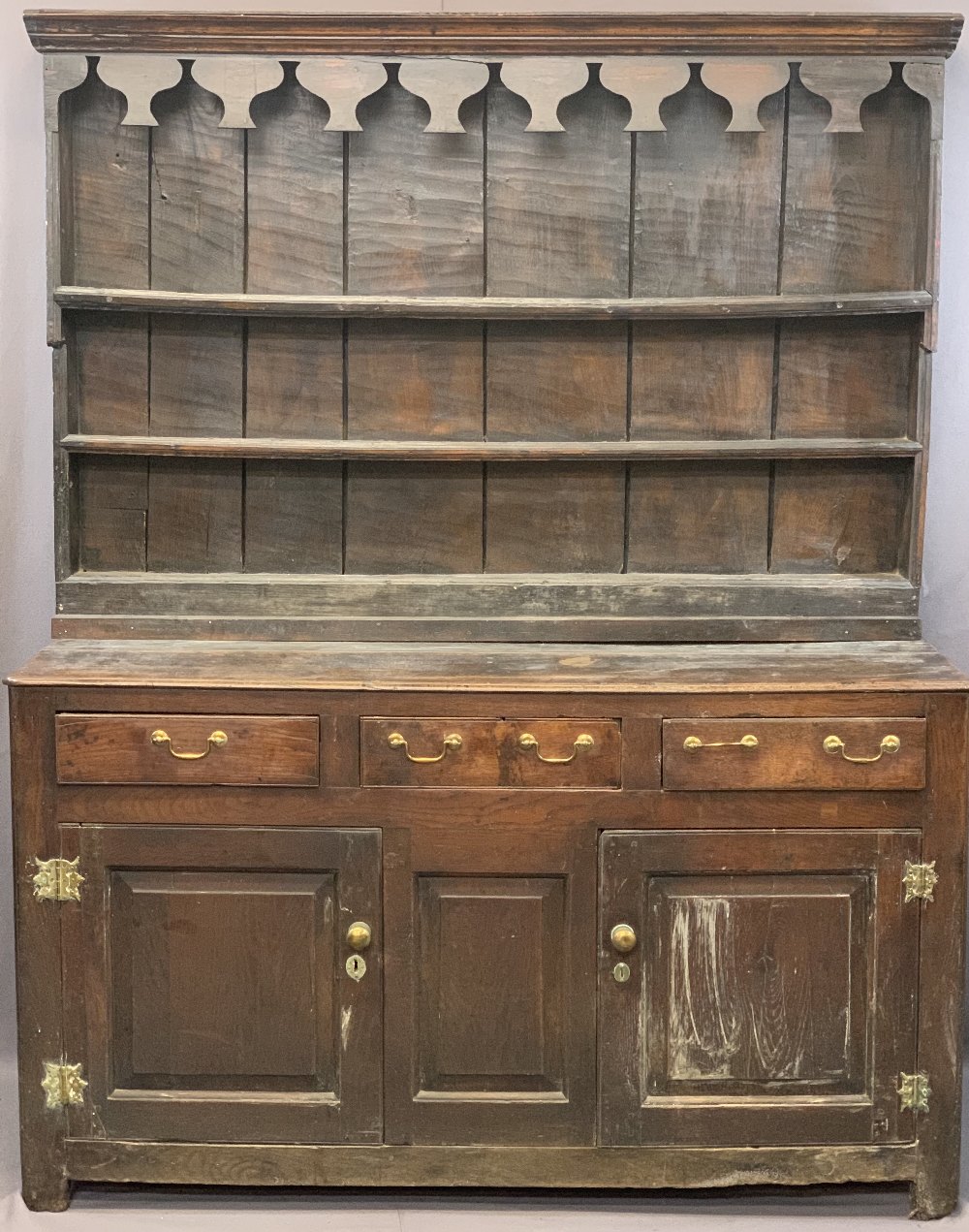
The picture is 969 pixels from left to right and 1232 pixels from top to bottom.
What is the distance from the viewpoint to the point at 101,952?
8.19 ft

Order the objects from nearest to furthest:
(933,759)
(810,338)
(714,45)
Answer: (933,759) → (714,45) → (810,338)

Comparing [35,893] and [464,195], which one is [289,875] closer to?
[35,893]

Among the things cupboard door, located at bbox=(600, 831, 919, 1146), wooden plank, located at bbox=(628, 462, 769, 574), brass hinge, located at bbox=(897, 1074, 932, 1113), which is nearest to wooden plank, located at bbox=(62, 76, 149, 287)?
wooden plank, located at bbox=(628, 462, 769, 574)

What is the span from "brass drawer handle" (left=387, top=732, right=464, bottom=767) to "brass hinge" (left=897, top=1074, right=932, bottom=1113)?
952 mm

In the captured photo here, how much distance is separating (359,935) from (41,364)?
1.39 meters

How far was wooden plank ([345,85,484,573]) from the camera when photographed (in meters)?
2.76

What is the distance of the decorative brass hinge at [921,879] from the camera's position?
2.47 meters

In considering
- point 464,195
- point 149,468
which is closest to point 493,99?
point 464,195

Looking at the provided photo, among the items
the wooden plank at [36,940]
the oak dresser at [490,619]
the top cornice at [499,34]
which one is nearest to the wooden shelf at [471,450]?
the oak dresser at [490,619]

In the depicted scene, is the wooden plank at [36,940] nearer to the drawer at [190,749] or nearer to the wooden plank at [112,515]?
the drawer at [190,749]

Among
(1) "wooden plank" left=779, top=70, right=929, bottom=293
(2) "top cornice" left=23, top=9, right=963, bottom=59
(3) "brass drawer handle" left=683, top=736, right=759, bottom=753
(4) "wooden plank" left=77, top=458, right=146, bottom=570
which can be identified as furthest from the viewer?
(4) "wooden plank" left=77, top=458, right=146, bottom=570

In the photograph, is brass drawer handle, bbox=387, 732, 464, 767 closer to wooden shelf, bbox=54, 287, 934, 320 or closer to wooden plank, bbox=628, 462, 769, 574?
wooden plank, bbox=628, 462, 769, 574

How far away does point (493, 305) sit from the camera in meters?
2.72

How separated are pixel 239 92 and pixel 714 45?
866 mm
